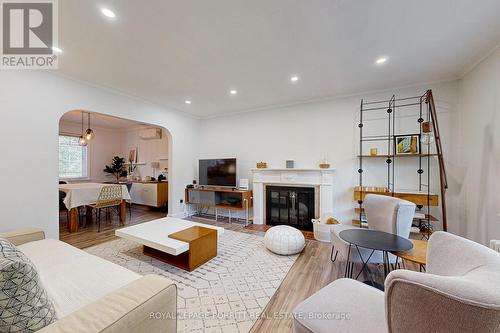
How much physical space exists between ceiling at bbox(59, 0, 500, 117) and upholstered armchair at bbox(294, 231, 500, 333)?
192 cm

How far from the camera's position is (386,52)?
2295 millimetres

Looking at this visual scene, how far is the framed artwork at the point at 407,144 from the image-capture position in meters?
3.07

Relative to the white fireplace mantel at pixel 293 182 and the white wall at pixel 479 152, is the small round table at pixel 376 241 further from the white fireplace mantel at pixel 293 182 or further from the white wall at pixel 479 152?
the white fireplace mantel at pixel 293 182

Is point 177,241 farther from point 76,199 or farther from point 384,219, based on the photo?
point 76,199

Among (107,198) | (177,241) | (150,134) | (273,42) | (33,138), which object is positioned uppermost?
(273,42)

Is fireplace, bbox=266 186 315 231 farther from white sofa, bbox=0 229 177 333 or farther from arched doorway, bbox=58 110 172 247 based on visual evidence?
white sofa, bbox=0 229 177 333

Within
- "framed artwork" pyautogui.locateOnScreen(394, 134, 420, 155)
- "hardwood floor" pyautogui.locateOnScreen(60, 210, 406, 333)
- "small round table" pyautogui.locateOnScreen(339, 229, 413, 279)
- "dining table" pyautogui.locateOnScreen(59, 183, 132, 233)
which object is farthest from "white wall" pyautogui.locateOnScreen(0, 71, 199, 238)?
"framed artwork" pyautogui.locateOnScreen(394, 134, 420, 155)

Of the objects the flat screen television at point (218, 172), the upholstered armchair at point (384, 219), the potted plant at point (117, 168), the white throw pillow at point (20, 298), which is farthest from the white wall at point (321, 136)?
the potted plant at point (117, 168)

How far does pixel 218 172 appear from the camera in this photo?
4648 mm

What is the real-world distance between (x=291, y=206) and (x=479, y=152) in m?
2.76

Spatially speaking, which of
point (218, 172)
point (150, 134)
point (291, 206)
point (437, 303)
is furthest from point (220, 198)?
point (437, 303)

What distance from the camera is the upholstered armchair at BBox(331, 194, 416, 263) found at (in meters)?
2.01

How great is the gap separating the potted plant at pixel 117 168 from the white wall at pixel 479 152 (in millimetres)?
8400

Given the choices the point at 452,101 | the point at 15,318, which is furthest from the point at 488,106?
the point at 15,318
